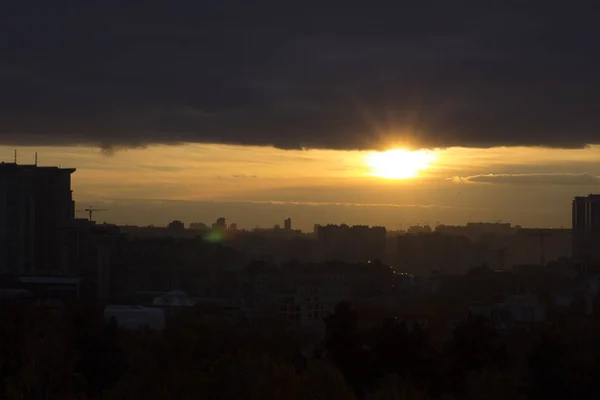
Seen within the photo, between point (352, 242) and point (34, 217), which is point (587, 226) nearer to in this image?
point (352, 242)

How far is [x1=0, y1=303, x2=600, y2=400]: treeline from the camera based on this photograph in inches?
838

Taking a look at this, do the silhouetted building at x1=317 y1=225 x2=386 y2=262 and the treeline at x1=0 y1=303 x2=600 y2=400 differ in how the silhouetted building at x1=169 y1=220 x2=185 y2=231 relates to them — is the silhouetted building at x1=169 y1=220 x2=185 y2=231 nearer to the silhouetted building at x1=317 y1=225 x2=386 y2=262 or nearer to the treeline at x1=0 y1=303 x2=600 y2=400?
the silhouetted building at x1=317 y1=225 x2=386 y2=262

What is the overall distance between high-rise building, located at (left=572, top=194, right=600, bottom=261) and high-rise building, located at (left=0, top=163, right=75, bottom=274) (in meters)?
48.1

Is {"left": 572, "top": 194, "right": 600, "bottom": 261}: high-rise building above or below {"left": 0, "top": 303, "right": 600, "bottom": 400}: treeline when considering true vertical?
above

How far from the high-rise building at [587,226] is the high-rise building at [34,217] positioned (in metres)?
48.1

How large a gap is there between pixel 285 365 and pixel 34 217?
70.0 metres

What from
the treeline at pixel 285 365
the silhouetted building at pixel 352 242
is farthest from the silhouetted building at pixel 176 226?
the treeline at pixel 285 365

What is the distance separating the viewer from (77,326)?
34.4 metres

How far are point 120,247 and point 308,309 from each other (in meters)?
24.4

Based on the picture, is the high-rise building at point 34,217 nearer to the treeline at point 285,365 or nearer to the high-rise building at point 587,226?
the high-rise building at point 587,226

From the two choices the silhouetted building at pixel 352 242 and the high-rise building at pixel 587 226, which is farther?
the silhouetted building at pixel 352 242

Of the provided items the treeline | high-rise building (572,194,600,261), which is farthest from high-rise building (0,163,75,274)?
the treeline

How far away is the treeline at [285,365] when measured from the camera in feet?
69.8

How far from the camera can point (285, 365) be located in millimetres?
22984
